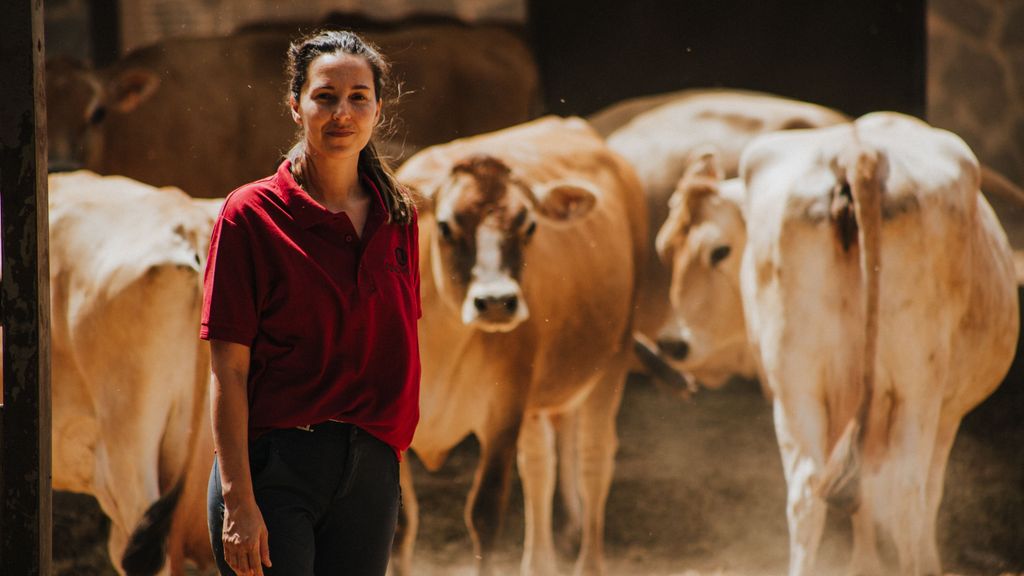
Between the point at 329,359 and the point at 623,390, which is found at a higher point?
the point at 329,359

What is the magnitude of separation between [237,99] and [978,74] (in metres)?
2.78

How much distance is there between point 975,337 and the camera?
4.30m

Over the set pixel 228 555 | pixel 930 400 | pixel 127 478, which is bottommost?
pixel 127 478

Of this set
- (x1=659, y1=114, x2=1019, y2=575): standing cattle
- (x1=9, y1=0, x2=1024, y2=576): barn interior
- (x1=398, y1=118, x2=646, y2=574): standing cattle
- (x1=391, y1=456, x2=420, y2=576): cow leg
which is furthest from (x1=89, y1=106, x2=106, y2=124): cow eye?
(x1=659, y1=114, x2=1019, y2=575): standing cattle

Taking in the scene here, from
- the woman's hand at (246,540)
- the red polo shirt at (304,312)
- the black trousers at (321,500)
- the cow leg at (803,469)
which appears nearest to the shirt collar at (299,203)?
the red polo shirt at (304,312)

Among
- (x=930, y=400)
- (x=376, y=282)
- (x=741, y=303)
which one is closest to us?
(x=376, y=282)

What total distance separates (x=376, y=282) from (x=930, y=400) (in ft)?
8.62

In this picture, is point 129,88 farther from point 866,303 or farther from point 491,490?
point 866,303

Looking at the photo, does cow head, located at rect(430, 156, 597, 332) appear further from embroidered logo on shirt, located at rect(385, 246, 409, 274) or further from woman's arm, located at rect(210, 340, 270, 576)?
woman's arm, located at rect(210, 340, 270, 576)

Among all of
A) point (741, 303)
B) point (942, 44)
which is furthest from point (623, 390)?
point (942, 44)

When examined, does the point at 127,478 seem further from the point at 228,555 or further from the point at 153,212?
the point at 228,555

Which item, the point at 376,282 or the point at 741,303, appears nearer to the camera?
the point at 376,282

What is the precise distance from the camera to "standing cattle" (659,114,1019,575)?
13.5ft

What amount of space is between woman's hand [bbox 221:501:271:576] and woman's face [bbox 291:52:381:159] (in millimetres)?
670
